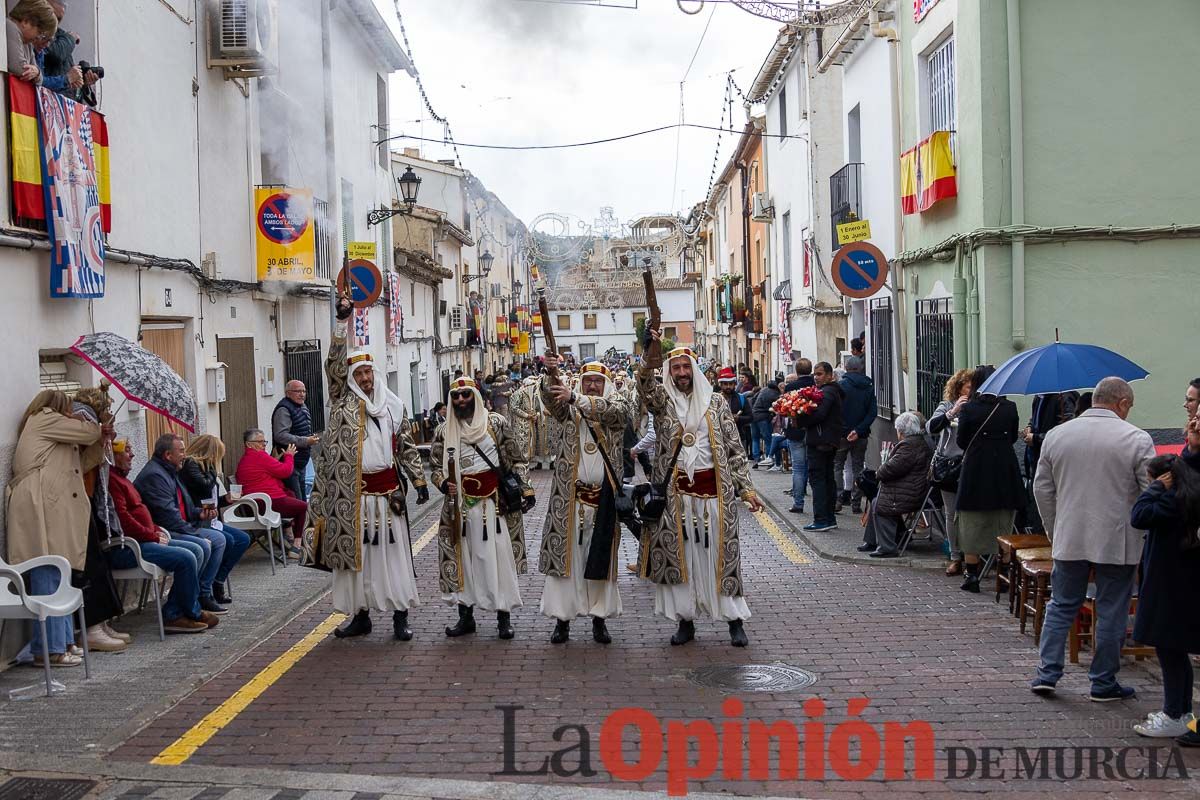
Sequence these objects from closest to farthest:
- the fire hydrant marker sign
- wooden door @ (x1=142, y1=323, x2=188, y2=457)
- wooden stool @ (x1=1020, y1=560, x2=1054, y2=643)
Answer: wooden stool @ (x1=1020, y1=560, x2=1054, y2=643), wooden door @ (x1=142, y1=323, x2=188, y2=457), the fire hydrant marker sign

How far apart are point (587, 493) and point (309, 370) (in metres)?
11.3

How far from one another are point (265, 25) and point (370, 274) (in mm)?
3150

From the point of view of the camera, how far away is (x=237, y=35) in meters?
13.8

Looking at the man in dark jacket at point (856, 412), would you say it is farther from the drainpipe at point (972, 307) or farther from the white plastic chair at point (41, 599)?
the white plastic chair at point (41, 599)

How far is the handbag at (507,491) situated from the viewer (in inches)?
339

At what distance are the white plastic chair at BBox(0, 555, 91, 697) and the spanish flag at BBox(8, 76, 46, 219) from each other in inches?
99.4

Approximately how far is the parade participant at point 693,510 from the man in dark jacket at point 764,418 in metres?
11.8

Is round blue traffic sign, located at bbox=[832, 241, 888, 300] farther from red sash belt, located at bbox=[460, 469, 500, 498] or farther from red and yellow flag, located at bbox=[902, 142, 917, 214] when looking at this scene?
red sash belt, located at bbox=[460, 469, 500, 498]

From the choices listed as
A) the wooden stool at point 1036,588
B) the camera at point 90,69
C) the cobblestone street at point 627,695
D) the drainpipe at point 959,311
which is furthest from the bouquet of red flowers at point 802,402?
the camera at point 90,69

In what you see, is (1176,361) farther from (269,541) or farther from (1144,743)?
(269,541)

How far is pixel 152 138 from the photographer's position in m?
12.1

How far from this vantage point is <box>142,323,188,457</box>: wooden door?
38.1 feet

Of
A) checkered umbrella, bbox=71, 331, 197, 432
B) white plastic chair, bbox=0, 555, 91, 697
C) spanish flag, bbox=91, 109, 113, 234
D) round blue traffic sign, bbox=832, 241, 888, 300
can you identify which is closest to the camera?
white plastic chair, bbox=0, 555, 91, 697

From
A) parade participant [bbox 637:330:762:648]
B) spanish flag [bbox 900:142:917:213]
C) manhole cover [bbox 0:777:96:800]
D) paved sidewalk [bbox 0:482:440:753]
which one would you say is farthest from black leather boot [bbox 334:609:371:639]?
spanish flag [bbox 900:142:917:213]
